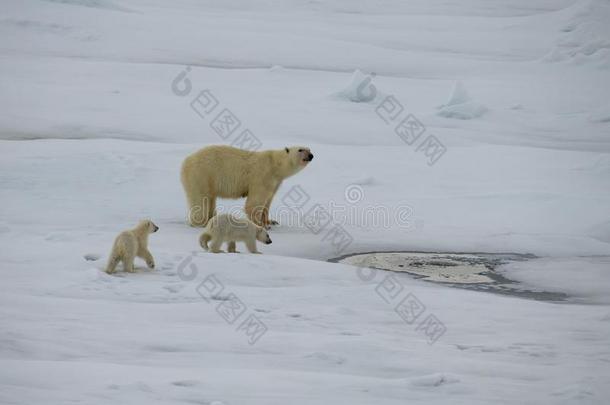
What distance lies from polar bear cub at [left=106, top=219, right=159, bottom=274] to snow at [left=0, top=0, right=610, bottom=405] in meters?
0.14

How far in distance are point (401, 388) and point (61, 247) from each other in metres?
4.32

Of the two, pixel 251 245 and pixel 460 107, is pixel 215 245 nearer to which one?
pixel 251 245

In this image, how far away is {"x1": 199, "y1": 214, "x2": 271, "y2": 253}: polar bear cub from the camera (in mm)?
9039

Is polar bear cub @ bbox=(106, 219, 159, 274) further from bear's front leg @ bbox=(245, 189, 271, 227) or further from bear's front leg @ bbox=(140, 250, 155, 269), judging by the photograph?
bear's front leg @ bbox=(245, 189, 271, 227)

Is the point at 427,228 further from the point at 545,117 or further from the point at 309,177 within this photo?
the point at 545,117

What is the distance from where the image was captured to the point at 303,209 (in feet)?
39.5

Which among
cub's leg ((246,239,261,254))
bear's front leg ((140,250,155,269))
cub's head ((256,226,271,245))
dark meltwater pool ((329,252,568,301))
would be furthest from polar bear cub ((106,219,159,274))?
dark meltwater pool ((329,252,568,301))

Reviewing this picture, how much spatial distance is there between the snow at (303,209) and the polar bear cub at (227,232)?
0.30m

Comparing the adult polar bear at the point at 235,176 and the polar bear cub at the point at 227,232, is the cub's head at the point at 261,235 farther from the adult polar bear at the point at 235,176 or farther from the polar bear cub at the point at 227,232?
the adult polar bear at the point at 235,176

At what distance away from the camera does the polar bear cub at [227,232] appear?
904 cm

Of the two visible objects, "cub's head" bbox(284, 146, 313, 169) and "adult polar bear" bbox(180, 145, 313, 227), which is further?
"cub's head" bbox(284, 146, 313, 169)

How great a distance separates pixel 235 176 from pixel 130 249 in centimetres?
291

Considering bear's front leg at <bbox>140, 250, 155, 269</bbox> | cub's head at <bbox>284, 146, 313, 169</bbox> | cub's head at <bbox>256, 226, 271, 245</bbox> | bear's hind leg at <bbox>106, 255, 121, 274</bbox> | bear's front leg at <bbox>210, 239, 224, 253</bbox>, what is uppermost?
cub's head at <bbox>284, 146, 313, 169</bbox>

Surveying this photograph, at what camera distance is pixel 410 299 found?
8188 mm
